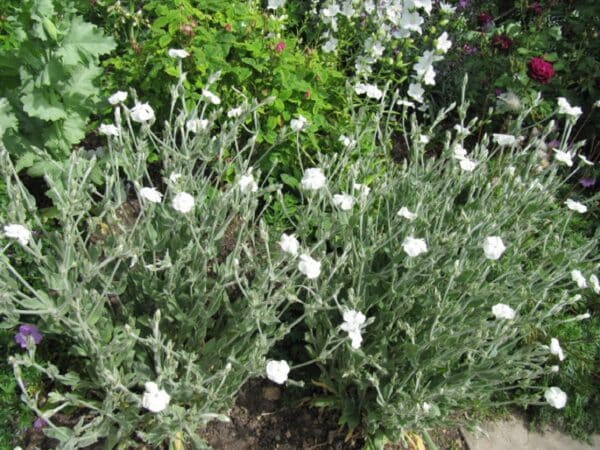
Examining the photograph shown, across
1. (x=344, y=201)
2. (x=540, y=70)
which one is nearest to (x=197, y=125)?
(x=344, y=201)

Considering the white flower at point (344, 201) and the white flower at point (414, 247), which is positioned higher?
the white flower at point (344, 201)

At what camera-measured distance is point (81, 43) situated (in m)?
2.06

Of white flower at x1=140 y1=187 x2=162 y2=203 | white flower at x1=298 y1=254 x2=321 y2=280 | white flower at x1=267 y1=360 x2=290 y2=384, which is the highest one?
white flower at x1=140 y1=187 x2=162 y2=203

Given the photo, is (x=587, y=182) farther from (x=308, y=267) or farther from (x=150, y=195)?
(x=150, y=195)

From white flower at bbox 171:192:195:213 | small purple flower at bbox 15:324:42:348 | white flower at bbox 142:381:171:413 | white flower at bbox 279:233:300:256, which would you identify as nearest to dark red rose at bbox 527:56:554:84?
white flower at bbox 279:233:300:256

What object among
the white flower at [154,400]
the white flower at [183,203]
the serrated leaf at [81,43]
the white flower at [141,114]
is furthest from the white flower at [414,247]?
the serrated leaf at [81,43]

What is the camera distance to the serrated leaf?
6.63 feet

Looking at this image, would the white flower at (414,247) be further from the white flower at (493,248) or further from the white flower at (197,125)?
the white flower at (197,125)

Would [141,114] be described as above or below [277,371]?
above

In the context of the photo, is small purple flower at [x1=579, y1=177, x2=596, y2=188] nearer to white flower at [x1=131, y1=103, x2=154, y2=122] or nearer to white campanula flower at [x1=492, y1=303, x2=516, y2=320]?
white campanula flower at [x1=492, y1=303, x2=516, y2=320]

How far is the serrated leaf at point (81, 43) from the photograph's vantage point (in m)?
2.02

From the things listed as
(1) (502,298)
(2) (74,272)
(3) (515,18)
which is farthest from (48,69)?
(3) (515,18)

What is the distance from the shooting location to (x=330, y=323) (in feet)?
6.48

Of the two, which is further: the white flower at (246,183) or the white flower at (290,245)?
the white flower at (246,183)
